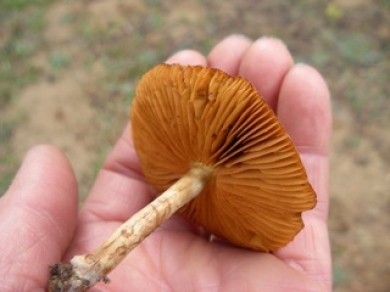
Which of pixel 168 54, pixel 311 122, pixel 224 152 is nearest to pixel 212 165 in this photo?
pixel 224 152

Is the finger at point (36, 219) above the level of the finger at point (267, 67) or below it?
below

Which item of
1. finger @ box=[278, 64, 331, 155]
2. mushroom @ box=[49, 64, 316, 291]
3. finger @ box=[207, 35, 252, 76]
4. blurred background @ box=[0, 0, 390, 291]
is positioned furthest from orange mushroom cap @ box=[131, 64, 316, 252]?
blurred background @ box=[0, 0, 390, 291]

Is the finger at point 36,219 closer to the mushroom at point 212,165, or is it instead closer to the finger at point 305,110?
the mushroom at point 212,165

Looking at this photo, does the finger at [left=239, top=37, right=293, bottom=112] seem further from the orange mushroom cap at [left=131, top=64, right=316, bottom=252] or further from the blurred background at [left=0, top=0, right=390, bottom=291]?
the blurred background at [left=0, top=0, right=390, bottom=291]

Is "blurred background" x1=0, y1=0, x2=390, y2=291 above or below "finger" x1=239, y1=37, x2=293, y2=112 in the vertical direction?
below

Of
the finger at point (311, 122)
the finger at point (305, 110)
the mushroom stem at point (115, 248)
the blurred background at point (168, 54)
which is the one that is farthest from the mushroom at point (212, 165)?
the blurred background at point (168, 54)

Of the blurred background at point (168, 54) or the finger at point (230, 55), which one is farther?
the blurred background at point (168, 54)

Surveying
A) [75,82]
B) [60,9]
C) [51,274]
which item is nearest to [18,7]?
[60,9]
